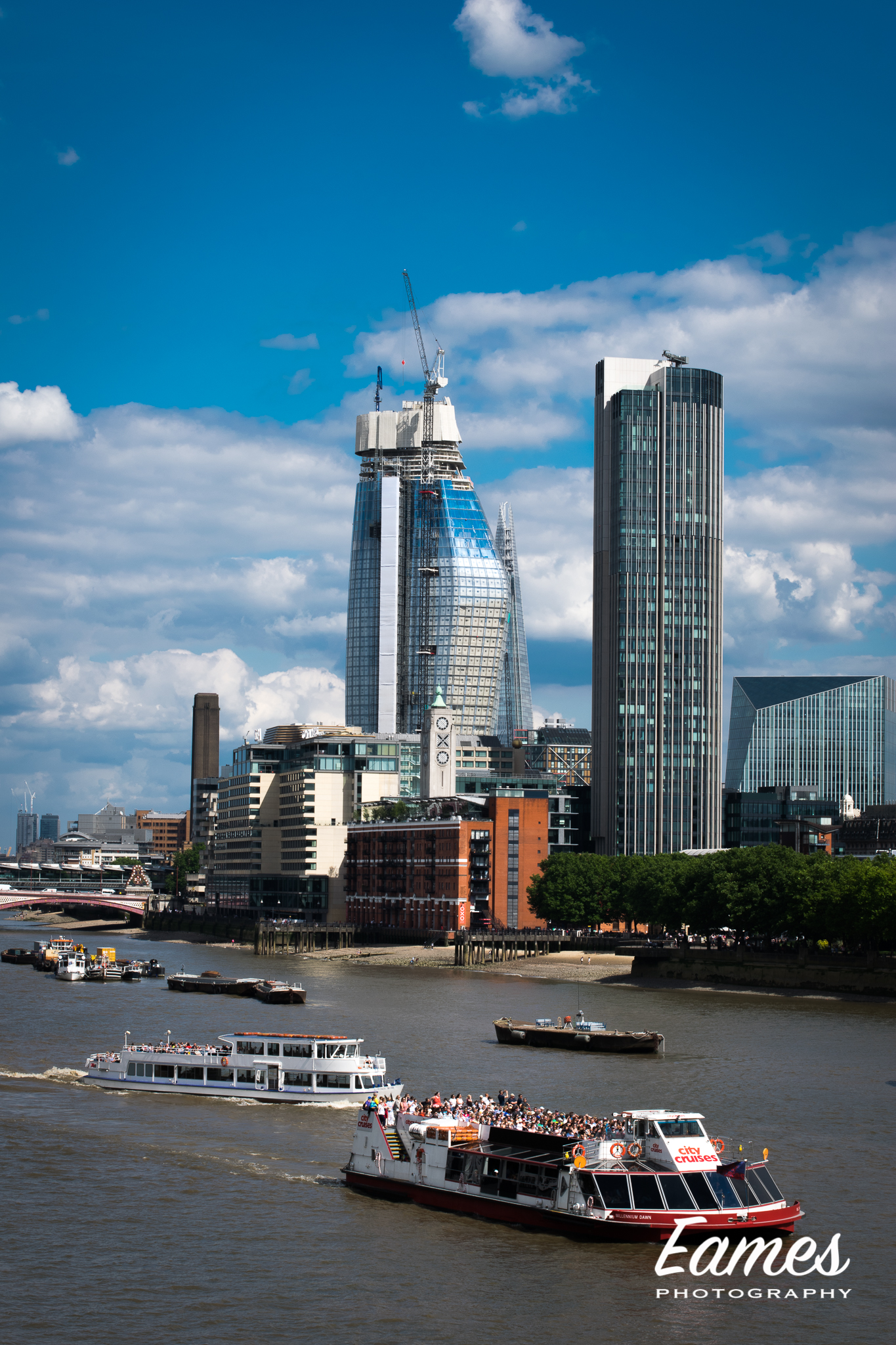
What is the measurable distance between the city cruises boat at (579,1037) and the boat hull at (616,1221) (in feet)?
136

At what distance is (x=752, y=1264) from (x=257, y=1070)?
118ft

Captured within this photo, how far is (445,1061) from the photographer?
293 ft

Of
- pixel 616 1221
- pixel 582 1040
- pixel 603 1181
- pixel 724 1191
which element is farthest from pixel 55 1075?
pixel 724 1191

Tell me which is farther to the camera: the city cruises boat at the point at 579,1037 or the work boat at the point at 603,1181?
the city cruises boat at the point at 579,1037

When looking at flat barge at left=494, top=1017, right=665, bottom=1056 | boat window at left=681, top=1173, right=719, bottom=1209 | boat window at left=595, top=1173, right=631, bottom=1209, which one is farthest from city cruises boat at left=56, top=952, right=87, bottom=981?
boat window at left=681, top=1173, right=719, bottom=1209

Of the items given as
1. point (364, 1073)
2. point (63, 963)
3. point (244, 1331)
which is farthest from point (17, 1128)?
point (63, 963)

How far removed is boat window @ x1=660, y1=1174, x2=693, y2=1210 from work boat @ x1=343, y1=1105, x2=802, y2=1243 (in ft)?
0.10

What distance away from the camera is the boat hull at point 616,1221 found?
49.8 metres

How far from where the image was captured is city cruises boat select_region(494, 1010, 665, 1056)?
94.9 metres

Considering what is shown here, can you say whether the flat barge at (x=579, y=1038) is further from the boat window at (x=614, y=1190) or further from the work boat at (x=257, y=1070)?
the boat window at (x=614, y=1190)

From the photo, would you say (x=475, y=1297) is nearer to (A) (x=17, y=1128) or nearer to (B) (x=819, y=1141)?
(B) (x=819, y=1141)

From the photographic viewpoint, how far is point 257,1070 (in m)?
79.1

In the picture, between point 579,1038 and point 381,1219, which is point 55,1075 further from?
point 381,1219

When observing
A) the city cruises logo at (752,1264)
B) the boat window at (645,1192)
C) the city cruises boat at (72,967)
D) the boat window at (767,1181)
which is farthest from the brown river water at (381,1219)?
the city cruises boat at (72,967)
